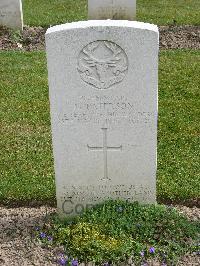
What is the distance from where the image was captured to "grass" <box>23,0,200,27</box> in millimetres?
11398

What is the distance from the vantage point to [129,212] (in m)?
4.45

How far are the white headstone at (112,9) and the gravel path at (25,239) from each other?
6550 mm

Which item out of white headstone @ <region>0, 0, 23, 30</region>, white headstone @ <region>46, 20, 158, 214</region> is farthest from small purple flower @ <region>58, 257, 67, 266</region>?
white headstone @ <region>0, 0, 23, 30</region>

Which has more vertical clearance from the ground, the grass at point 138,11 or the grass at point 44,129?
the grass at point 138,11

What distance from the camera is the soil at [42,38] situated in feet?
32.0

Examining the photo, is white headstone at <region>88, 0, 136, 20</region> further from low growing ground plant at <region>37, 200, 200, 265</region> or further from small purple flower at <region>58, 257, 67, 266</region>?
small purple flower at <region>58, 257, 67, 266</region>

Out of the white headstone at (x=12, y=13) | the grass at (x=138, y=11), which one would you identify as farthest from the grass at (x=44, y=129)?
the grass at (x=138, y=11)

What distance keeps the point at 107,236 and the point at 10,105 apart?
3.50m

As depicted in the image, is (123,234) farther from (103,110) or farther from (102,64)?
(102,64)

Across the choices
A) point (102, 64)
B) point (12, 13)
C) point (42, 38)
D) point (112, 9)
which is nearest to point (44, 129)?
point (102, 64)

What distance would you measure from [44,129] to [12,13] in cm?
450

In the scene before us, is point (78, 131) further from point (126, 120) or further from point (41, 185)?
point (41, 185)

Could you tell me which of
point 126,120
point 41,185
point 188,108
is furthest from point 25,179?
point 188,108

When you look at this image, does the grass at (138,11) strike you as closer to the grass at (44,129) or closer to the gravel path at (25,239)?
the grass at (44,129)
